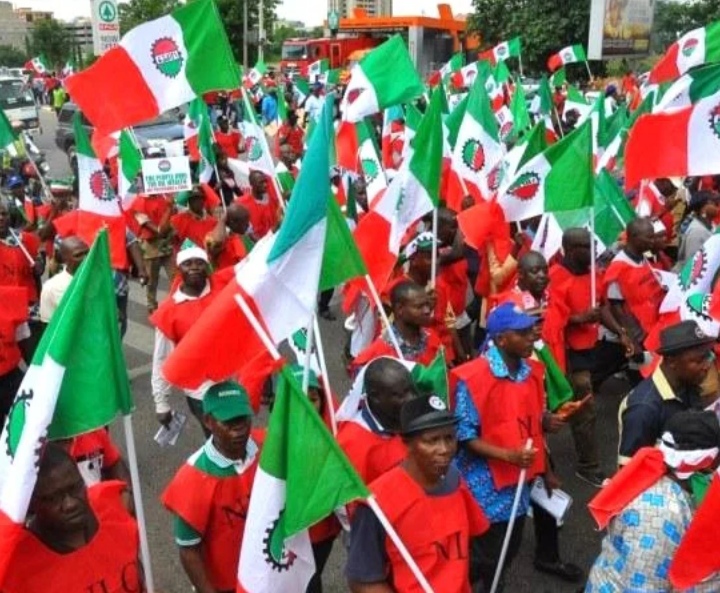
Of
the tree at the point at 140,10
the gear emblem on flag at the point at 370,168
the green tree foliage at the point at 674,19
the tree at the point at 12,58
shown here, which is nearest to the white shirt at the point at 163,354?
the gear emblem on flag at the point at 370,168

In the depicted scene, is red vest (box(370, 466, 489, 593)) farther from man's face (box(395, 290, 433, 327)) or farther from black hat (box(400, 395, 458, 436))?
man's face (box(395, 290, 433, 327))

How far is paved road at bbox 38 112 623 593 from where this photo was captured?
4734mm

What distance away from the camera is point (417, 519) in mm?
2871

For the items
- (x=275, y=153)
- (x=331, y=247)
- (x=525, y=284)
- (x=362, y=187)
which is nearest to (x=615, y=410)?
(x=525, y=284)

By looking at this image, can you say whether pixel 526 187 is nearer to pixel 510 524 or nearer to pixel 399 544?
pixel 510 524

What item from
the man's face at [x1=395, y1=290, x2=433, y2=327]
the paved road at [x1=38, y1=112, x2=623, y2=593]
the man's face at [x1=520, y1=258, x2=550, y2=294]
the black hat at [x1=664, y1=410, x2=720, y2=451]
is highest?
the black hat at [x1=664, y1=410, x2=720, y2=451]

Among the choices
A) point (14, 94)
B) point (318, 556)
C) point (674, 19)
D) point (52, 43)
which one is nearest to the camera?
point (318, 556)

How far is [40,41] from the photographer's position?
65.1m

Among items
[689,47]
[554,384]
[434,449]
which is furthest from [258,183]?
[434,449]

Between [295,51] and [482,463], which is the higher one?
[295,51]

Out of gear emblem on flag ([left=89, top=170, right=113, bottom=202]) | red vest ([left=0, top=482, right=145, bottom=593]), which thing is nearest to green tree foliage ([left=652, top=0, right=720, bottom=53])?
gear emblem on flag ([left=89, top=170, right=113, bottom=202])

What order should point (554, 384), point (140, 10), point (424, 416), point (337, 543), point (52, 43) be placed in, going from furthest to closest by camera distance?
point (52, 43)
point (140, 10)
point (337, 543)
point (554, 384)
point (424, 416)

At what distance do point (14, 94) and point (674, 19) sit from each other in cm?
3732

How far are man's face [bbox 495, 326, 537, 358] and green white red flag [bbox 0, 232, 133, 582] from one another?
169 centimetres
